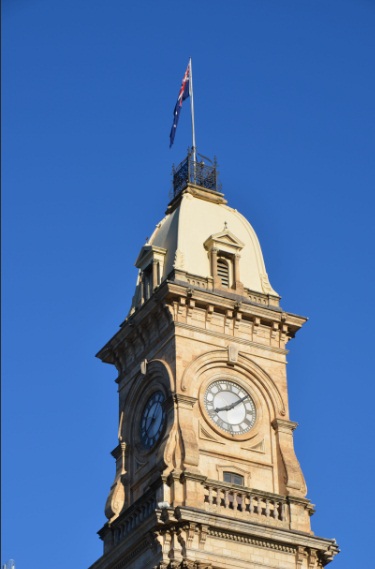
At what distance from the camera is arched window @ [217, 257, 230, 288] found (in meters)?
59.1

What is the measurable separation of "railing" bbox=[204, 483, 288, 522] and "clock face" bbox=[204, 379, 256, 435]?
10.4 feet

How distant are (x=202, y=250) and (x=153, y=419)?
8313 mm

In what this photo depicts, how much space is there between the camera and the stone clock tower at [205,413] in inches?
2028

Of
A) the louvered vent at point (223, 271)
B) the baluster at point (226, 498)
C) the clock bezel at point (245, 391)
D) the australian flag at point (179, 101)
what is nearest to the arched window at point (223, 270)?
the louvered vent at point (223, 271)

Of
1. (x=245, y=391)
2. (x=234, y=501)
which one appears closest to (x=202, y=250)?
(x=245, y=391)

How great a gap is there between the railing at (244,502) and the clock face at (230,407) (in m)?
3.18

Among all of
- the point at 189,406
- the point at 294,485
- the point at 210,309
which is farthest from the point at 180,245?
the point at 294,485

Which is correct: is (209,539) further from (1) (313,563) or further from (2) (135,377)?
(2) (135,377)

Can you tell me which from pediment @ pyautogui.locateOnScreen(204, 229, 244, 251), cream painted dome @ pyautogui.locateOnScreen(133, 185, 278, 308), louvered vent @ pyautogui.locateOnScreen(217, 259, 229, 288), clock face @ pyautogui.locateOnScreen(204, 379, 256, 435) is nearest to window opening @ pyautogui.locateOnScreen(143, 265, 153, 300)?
cream painted dome @ pyautogui.locateOnScreen(133, 185, 278, 308)

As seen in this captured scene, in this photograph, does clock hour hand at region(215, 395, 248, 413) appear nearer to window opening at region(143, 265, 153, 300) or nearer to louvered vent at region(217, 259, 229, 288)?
louvered vent at region(217, 259, 229, 288)

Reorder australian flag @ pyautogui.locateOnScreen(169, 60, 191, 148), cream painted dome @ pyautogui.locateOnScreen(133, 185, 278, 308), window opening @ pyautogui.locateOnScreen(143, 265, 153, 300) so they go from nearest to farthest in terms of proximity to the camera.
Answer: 1. cream painted dome @ pyautogui.locateOnScreen(133, 185, 278, 308)
2. window opening @ pyautogui.locateOnScreen(143, 265, 153, 300)
3. australian flag @ pyautogui.locateOnScreen(169, 60, 191, 148)

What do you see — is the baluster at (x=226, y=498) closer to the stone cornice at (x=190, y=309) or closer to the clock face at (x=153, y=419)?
the clock face at (x=153, y=419)

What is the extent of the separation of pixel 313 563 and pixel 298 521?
1.80 meters

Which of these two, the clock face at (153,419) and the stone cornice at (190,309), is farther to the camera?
the stone cornice at (190,309)
